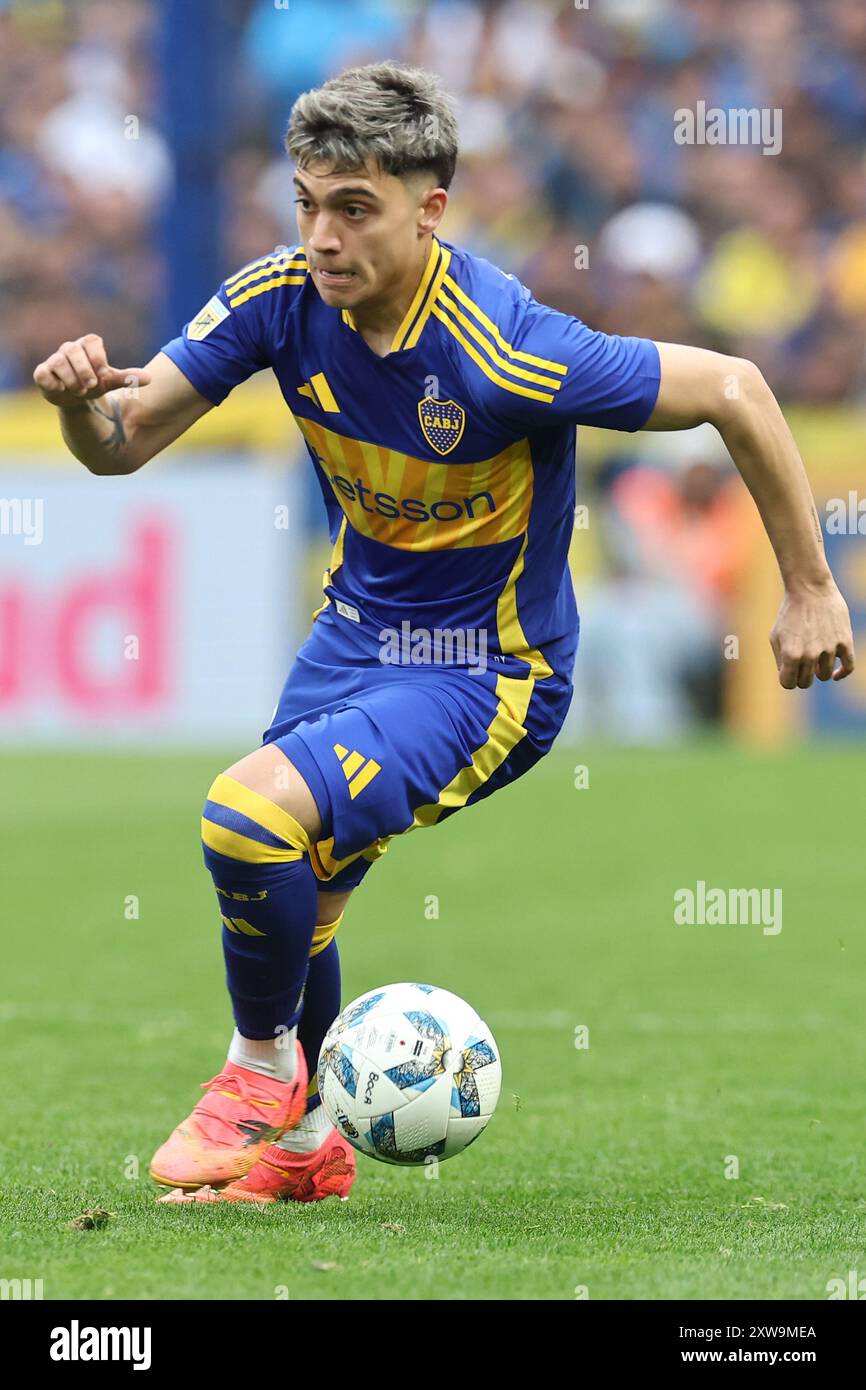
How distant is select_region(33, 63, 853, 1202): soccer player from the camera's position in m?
4.16

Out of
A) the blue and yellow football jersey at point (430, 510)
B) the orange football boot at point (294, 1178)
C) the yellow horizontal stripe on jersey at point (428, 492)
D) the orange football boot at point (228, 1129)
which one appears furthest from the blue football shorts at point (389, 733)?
the orange football boot at point (294, 1178)

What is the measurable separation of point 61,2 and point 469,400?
16025mm

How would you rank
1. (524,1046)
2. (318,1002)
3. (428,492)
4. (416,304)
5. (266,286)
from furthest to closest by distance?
(524,1046) < (318,1002) < (266,286) < (428,492) < (416,304)

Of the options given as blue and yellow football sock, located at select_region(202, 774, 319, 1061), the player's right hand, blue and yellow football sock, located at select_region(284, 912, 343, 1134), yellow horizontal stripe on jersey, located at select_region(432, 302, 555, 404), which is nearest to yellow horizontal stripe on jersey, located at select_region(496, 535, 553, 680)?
yellow horizontal stripe on jersey, located at select_region(432, 302, 555, 404)

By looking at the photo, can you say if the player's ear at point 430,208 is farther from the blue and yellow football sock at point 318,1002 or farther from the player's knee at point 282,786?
the blue and yellow football sock at point 318,1002

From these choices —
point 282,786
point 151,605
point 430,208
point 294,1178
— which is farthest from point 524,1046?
point 151,605

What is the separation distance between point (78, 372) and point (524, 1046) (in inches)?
112

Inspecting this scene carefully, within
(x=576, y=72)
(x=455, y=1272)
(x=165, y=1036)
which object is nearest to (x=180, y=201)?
(x=576, y=72)

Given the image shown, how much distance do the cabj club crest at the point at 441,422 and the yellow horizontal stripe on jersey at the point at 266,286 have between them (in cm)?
42

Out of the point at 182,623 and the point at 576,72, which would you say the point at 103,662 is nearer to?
the point at 182,623

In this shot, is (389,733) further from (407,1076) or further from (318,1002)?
(318,1002)

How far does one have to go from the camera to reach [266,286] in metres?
4.56

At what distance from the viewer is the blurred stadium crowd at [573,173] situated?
1598cm

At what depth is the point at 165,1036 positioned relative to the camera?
6402mm
